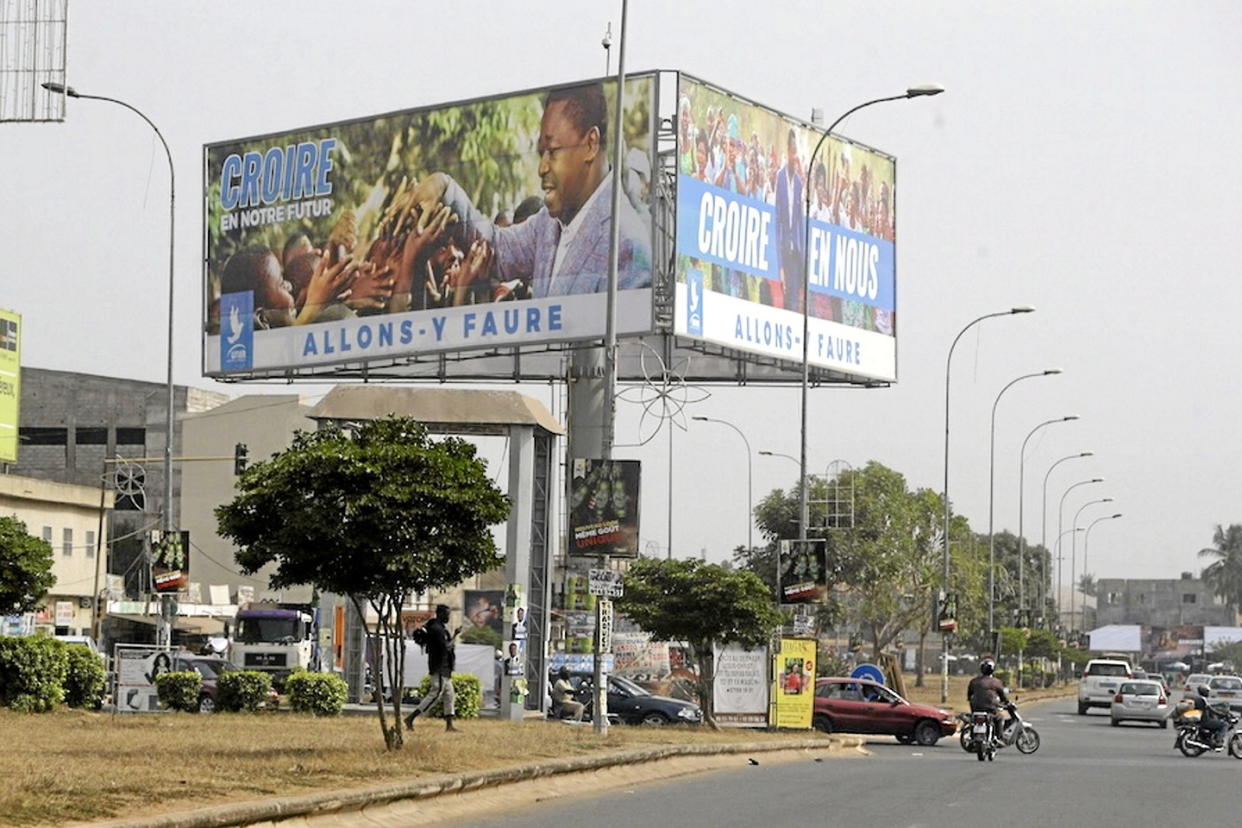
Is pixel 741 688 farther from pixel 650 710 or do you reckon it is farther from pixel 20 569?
pixel 20 569

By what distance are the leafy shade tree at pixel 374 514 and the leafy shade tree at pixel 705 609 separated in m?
13.1

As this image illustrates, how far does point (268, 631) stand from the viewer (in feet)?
189

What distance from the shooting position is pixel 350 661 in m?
40.1

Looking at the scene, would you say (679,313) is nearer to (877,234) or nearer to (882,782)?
(877,234)

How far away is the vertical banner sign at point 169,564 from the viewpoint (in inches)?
1464

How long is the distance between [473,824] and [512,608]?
19.6m

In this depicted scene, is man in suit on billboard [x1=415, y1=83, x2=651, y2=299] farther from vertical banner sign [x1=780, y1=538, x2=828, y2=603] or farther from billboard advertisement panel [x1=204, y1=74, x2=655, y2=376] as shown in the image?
vertical banner sign [x1=780, y1=538, x2=828, y2=603]

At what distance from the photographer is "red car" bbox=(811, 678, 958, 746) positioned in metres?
38.6

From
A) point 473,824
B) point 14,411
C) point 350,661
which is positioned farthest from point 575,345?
point 473,824

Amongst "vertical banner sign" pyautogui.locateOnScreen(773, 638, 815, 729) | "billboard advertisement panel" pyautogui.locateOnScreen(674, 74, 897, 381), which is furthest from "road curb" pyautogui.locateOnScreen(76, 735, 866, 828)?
"billboard advertisement panel" pyautogui.locateOnScreen(674, 74, 897, 381)

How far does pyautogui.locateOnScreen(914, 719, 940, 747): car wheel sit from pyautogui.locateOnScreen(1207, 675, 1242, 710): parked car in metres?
22.6

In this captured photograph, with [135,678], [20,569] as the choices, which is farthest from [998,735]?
[20,569]

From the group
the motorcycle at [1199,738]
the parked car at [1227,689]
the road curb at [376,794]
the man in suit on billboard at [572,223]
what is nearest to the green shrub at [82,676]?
the road curb at [376,794]

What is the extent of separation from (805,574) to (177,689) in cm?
1301
